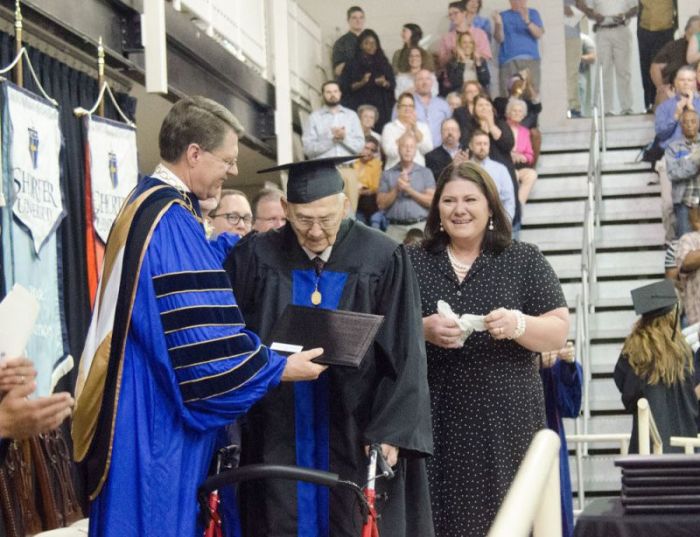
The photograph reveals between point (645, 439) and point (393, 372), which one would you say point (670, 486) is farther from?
point (645, 439)

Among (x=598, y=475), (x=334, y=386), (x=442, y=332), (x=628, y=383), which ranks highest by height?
(x=442, y=332)

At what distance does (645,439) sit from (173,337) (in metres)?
1.90

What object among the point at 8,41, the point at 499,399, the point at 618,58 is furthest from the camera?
the point at 618,58

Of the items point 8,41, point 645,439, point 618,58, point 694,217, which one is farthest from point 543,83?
point 645,439

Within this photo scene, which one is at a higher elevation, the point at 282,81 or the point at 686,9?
the point at 686,9

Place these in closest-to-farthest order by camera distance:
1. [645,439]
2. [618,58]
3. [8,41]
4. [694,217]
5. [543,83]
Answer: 1. [645,439]
2. [8,41]
3. [694,217]
4. [618,58]
5. [543,83]

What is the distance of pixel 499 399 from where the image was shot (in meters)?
4.55

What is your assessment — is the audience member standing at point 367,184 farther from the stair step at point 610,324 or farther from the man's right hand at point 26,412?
the man's right hand at point 26,412

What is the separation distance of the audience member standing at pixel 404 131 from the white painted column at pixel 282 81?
3.28 ft

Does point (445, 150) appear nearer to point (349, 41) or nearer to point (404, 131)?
point (404, 131)

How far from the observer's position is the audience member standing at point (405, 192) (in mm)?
13248

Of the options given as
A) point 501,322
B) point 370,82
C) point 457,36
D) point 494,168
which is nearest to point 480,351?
point 501,322

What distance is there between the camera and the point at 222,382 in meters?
3.83

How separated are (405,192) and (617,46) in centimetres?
451
